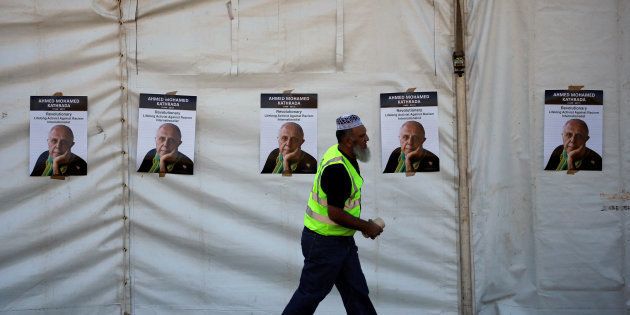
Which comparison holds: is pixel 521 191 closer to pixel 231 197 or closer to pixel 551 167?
pixel 551 167

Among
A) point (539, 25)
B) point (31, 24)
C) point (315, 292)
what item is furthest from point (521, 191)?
point (31, 24)

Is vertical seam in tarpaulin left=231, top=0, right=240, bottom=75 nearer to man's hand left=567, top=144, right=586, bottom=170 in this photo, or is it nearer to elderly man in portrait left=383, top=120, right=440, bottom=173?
elderly man in portrait left=383, top=120, right=440, bottom=173

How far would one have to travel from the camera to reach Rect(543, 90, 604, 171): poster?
5.82 m

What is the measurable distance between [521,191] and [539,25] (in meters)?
1.36

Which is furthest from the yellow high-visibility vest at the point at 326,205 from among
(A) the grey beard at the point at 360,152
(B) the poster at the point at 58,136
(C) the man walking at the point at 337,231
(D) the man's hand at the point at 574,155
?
(B) the poster at the point at 58,136

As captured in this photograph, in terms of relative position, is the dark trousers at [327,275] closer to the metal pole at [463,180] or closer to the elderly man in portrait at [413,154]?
the elderly man in portrait at [413,154]

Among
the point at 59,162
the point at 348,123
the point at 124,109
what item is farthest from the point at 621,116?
the point at 59,162

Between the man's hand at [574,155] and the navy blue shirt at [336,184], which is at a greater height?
the man's hand at [574,155]

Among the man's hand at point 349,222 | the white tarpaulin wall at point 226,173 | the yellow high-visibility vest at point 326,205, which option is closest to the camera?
the man's hand at point 349,222

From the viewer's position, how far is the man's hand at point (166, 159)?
5957 millimetres

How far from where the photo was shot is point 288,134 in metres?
5.93

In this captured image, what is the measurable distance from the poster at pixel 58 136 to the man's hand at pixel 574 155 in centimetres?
401

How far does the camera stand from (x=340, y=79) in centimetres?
592

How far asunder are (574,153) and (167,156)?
11.0 ft
